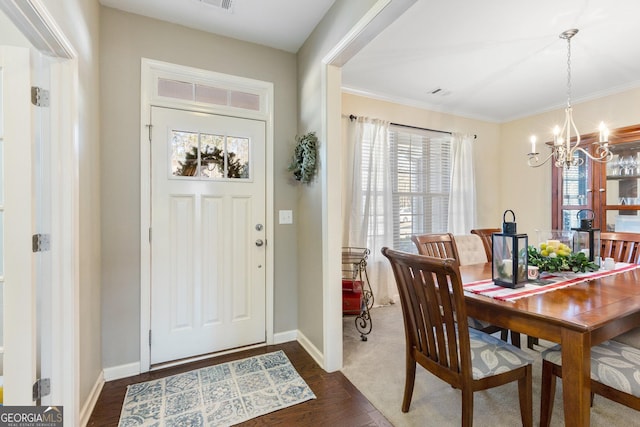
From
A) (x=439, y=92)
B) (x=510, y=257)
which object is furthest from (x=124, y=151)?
(x=439, y=92)

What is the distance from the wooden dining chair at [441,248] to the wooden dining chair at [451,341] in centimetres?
66

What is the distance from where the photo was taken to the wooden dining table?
114 cm

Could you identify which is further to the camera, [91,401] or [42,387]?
[91,401]

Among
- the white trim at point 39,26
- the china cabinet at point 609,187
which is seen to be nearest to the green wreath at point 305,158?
the white trim at point 39,26

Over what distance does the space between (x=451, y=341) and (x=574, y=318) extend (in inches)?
19.5

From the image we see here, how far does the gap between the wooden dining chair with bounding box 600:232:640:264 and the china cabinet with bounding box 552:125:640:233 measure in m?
1.17

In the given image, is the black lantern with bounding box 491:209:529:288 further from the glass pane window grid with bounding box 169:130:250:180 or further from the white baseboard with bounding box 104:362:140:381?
the white baseboard with bounding box 104:362:140:381

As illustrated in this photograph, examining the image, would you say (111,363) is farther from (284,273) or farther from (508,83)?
(508,83)

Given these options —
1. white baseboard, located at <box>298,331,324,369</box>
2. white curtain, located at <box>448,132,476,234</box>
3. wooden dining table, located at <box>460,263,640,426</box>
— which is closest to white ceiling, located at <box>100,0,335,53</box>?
wooden dining table, located at <box>460,263,640,426</box>

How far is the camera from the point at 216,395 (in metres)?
1.86

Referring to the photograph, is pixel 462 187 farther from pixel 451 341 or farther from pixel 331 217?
pixel 451 341

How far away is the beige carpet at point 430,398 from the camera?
161 centimetres

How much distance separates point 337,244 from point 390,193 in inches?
67.3

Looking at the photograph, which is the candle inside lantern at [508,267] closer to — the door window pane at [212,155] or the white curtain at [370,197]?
the white curtain at [370,197]
